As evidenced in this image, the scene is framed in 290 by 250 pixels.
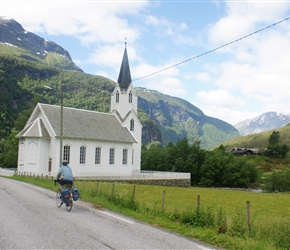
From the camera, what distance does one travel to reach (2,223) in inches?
387

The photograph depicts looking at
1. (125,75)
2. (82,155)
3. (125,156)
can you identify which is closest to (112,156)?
(125,156)

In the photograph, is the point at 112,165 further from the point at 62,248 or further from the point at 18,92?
the point at 18,92

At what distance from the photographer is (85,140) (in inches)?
1676

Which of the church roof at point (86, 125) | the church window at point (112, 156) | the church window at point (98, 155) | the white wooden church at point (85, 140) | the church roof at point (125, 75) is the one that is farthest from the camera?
the church roof at point (125, 75)

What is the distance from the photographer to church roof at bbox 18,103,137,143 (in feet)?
135

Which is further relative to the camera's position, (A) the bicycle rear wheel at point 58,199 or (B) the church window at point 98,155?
(B) the church window at point 98,155

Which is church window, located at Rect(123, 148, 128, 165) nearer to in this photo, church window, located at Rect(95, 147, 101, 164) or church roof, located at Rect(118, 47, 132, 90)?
church window, located at Rect(95, 147, 101, 164)

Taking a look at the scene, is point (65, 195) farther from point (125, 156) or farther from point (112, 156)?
point (125, 156)

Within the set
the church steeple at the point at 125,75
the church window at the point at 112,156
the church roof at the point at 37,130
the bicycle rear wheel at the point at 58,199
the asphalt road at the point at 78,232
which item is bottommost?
the asphalt road at the point at 78,232

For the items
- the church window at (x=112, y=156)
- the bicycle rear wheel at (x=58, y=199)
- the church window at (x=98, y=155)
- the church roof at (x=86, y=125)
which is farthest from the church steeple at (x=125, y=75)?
the bicycle rear wheel at (x=58, y=199)

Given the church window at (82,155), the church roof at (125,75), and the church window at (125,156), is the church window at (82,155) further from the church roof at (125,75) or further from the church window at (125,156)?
the church roof at (125,75)

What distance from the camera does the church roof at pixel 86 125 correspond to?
1617 inches

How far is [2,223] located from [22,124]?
60.4 meters

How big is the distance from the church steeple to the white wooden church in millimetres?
236
